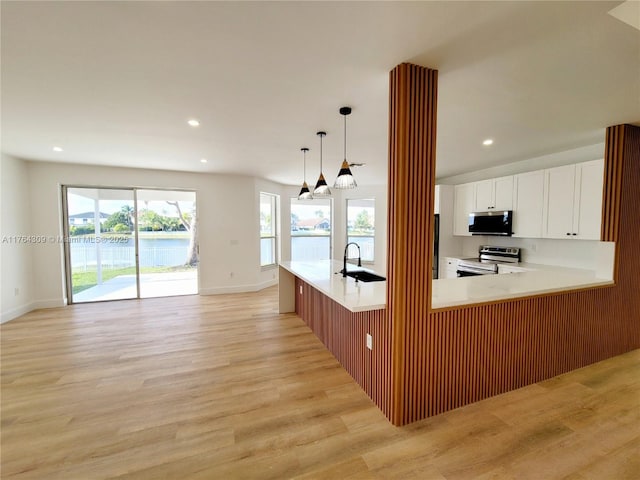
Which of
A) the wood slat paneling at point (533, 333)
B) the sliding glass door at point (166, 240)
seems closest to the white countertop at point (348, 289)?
the wood slat paneling at point (533, 333)

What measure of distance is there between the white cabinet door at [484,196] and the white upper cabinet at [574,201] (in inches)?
31.7

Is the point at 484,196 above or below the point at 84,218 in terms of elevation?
above

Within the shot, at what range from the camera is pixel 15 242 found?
4.23 m

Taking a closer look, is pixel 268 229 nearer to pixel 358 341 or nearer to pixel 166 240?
pixel 166 240

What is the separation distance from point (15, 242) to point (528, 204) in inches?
321

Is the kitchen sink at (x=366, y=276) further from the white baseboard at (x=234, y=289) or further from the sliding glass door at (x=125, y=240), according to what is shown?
the sliding glass door at (x=125, y=240)

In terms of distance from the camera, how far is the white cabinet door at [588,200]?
3201 mm

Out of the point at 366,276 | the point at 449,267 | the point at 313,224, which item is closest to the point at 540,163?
the point at 449,267

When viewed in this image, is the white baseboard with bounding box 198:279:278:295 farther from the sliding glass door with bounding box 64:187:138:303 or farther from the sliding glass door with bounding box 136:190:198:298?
the sliding glass door with bounding box 64:187:138:303

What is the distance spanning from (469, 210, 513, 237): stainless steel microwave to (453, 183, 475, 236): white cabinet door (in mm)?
151

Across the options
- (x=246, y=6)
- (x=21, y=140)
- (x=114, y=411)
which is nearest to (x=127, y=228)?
(x=21, y=140)

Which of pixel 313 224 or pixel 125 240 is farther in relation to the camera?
pixel 313 224

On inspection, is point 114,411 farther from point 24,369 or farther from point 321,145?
point 321,145

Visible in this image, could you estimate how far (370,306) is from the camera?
188 cm
